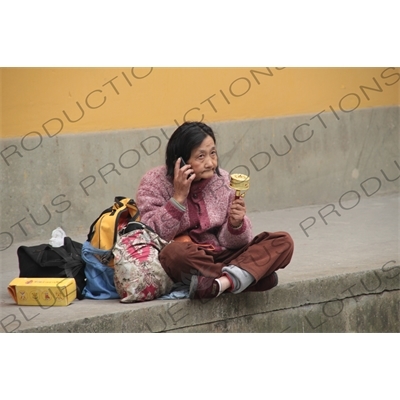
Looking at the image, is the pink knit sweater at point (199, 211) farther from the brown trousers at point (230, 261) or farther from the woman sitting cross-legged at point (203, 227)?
the brown trousers at point (230, 261)

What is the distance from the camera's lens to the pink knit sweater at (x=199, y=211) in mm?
4516

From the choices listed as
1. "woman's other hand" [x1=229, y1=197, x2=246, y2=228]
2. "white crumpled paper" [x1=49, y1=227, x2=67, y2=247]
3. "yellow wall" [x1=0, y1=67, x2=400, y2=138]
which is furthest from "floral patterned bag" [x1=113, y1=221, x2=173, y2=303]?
"yellow wall" [x1=0, y1=67, x2=400, y2=138]

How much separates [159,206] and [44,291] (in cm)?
72

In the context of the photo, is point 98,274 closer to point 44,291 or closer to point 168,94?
point 44,291

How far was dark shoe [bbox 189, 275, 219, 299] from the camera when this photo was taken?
439 centimetres

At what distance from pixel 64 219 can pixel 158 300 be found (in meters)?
2.00

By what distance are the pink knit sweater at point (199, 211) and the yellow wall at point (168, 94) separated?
1.78 meters

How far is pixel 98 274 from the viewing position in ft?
15.3

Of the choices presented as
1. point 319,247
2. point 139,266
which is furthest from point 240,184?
point 319,247

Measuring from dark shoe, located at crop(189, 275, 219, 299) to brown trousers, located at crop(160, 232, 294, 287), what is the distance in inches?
1.0

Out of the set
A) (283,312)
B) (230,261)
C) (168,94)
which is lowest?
(283,312)

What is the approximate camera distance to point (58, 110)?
20.3 feet

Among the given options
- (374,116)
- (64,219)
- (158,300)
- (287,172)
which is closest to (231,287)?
(158,300)

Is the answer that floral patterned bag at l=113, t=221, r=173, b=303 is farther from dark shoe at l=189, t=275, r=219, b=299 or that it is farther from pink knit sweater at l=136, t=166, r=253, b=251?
dark shoe at l=189, t=275, r=219, b=299
